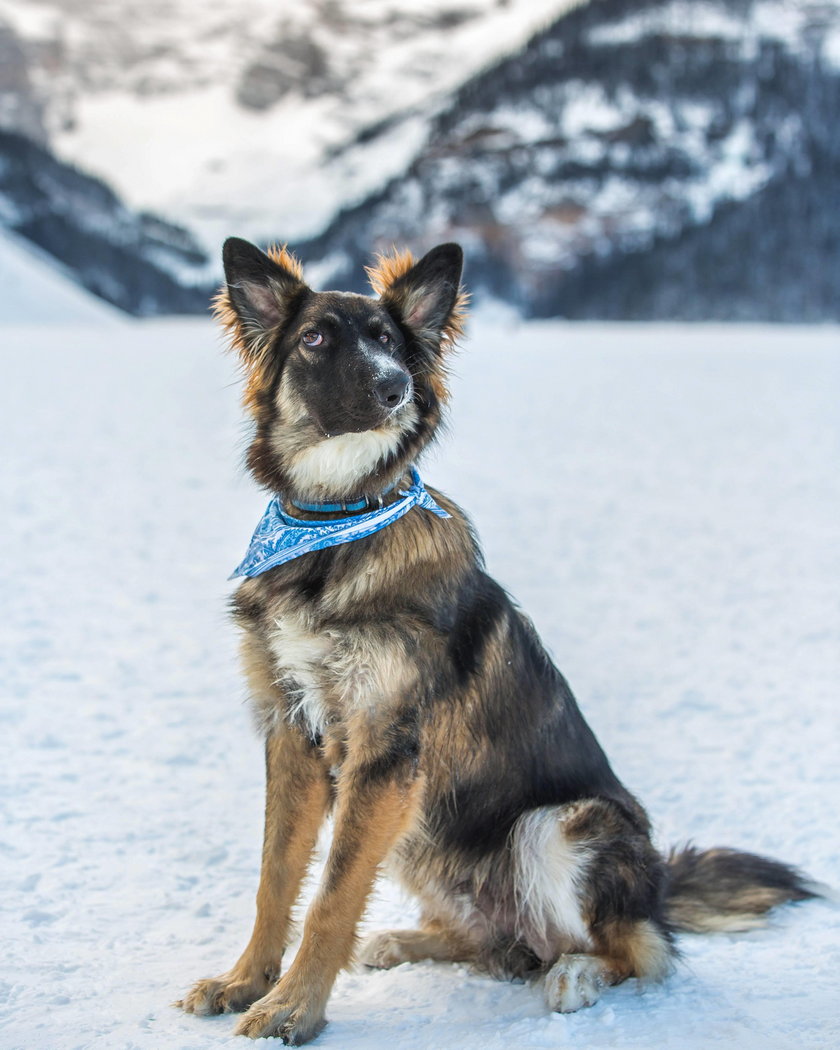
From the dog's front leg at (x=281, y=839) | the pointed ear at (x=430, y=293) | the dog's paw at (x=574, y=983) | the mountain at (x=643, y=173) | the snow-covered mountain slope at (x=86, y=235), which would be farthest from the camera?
the snow-covered mountain slope at (x=86, y=235)

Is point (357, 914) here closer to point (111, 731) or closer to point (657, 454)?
point (111, 731)

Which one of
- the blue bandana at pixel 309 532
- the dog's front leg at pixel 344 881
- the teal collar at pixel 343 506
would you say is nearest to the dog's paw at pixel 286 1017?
the dog's front leg at pixel 344 881

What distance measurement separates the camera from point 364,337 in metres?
3.54

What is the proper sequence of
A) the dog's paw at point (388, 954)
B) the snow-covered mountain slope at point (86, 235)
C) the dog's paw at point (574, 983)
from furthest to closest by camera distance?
the snow-covered mountain slope at point (86, 235), the dog's paw at point (388, 954), the dog's paw at point (574, 983)

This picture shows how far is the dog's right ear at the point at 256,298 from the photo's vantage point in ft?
11.8

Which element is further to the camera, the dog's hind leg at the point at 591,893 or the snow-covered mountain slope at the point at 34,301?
the snow-covered mountain slope at the point at 34,301

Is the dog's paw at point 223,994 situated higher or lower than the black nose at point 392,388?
lower

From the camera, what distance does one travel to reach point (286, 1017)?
316 centimetres

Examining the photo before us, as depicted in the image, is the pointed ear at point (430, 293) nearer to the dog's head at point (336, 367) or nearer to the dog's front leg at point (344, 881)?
the dog's head at point (336, 367)

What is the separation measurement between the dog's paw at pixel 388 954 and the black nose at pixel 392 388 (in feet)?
6.76

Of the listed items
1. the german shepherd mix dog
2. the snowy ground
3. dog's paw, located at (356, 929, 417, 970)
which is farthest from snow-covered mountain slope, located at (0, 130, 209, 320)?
dog's paw, located at (356, 929, 417, 970)

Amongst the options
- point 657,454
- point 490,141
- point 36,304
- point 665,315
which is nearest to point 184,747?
point 657,454

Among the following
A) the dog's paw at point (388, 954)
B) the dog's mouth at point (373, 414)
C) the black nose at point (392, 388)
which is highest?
the black nose at point (392, 388)

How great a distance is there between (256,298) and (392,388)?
27.5 inches
